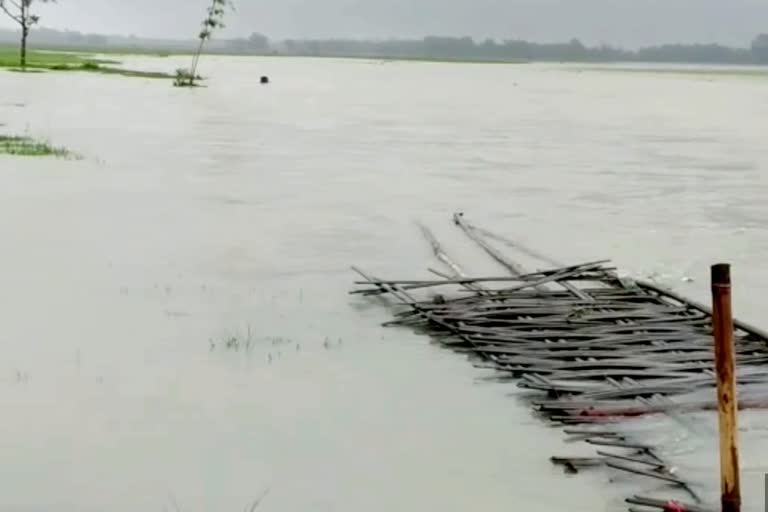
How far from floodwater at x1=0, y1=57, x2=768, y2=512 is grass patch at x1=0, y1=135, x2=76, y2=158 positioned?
1.79ft

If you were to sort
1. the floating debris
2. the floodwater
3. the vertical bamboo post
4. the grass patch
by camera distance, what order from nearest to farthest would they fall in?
the vertical bamboo post → the floodwater → the floating debris → the grass patch

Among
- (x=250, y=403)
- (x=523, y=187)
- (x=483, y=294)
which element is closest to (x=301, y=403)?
(x=250, y=403)

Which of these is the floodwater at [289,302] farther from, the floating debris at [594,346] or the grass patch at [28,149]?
the grass patch at [28,149]

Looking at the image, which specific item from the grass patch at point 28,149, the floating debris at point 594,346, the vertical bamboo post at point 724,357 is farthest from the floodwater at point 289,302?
the vertical bamboo post at point 724,357

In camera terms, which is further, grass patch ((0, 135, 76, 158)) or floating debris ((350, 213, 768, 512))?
grass patch ((0, 135, 76, 158))

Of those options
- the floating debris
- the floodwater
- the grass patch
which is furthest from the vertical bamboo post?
the grass patch

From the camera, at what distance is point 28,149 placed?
21297mm

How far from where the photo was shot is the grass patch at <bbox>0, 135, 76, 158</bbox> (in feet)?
68.4

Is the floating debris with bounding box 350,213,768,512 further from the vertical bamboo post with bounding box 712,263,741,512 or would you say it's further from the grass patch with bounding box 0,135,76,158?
the grass patch with bounding box 0,135,76,158

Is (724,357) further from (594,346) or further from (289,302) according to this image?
(289,302)

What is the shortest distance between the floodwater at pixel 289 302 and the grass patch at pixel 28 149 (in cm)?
55

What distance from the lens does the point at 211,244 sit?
13.2 metres

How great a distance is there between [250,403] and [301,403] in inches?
11.7

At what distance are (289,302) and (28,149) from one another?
12.3m
